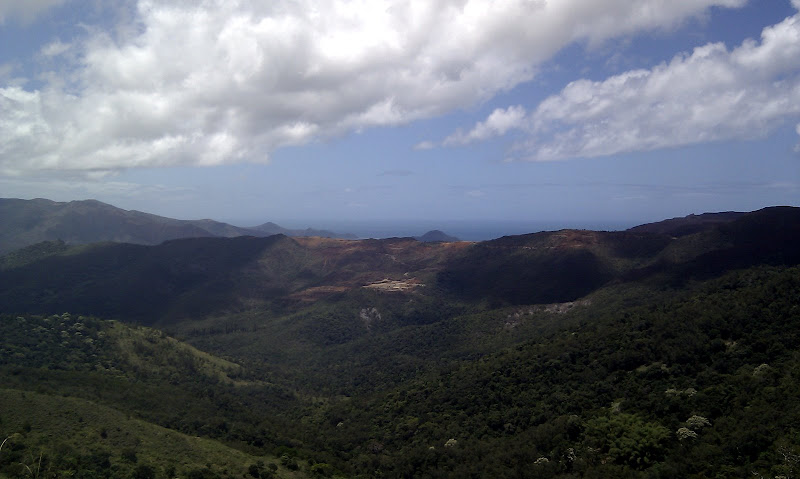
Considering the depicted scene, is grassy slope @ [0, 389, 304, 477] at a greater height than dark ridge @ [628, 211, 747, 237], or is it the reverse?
dark ridge @ [628, 211, 747, 237]

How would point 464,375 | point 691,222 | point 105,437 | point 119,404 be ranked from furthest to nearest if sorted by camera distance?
point 691,222, point 464,375, point 119,404, point 105,437

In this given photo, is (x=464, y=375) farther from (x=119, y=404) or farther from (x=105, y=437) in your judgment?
(x=119, y=404)

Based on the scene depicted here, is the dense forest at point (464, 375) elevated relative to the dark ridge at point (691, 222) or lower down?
lower down

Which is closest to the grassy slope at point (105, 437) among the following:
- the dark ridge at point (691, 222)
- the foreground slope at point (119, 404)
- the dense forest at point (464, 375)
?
the foreground slope at point (119, 404)

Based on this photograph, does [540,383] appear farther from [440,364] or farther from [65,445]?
[65,445]

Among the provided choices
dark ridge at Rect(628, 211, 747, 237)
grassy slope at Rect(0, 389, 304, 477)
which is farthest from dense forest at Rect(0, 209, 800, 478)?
dark ridge at Rect(628, 211, 747, 237)

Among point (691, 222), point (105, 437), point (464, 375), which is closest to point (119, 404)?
point (105, 437)

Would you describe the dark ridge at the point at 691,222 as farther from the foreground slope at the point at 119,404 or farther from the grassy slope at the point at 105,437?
the grassy slope at the point at 105,437

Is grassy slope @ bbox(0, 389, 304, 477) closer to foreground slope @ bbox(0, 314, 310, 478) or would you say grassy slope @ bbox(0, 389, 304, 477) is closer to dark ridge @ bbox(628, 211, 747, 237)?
foreground slope @ bbox(0, 314, 310, 478)

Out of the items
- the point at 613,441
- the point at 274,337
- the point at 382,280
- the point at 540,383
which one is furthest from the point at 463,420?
the point at 382,280
